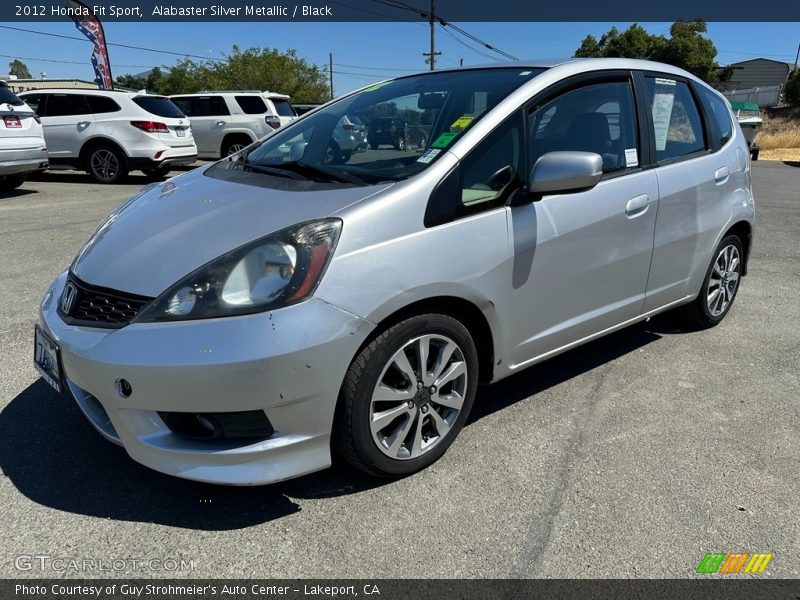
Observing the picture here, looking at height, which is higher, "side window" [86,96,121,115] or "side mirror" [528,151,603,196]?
"side window" [86,96,121,115]

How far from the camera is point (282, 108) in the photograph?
1461 centimetres

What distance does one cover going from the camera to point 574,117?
3211 mm

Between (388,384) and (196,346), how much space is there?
2.46 ft

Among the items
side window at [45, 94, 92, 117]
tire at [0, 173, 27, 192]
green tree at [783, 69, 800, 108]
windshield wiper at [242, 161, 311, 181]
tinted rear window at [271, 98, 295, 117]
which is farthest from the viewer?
green tree at [783, 69, 800, 108]

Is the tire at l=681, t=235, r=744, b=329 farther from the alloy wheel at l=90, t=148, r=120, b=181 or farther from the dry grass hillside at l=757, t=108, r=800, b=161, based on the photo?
the dry grass hillside at l=757, t=108, r=800, b=161

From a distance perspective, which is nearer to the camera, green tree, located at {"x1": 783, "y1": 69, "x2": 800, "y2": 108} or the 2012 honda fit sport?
the 2012 honda fit sport

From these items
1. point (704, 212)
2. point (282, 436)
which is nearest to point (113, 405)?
point (282, 436)

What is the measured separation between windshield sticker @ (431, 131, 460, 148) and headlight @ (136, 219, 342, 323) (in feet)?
2.32

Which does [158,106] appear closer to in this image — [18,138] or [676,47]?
[18,138]

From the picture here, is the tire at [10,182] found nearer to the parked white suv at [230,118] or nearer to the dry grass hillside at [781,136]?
the parked white suv at [230,118]

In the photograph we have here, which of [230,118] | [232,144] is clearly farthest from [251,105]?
[232,144]

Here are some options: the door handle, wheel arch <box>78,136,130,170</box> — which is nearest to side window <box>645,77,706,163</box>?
the door handle

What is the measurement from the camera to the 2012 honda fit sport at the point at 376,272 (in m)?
2.18

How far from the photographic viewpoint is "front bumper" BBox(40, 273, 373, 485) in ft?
6.92
